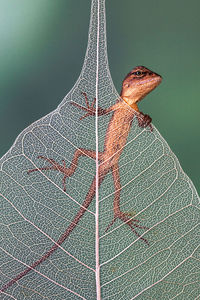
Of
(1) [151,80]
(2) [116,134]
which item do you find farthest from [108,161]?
(1) [151,80]

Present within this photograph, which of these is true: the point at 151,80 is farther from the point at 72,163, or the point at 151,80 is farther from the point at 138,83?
the point at 72,163

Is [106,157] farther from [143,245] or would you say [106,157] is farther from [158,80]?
[158,80]

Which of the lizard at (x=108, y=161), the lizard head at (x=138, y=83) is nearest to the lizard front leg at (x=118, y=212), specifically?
the lizard at (x=108, y=161)

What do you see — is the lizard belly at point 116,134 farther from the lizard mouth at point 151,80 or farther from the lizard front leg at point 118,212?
the lizard mouth at point 151,80

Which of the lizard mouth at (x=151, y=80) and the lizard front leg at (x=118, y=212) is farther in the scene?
the lizard mouth at (x=151, y=80)

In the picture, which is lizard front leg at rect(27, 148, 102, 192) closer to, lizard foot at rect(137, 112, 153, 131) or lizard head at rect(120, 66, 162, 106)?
lizard foot at rect(137, 112, 153, 131)

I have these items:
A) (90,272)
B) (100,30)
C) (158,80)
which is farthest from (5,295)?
(158,80)
